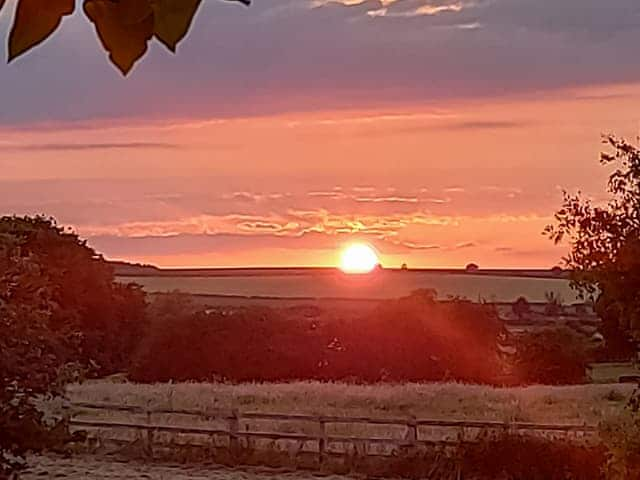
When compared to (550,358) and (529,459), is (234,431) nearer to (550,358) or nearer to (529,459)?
(529,459)

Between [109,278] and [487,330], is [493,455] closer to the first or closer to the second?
[487,330]

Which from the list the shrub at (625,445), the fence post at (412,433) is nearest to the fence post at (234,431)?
the fence post at (412,433)

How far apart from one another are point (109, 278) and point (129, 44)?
33.8m

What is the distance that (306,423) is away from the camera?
753 inches

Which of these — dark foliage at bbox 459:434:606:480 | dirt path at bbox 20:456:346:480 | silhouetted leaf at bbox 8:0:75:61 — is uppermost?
silhouetted leaf at bbox 8:0:75:61

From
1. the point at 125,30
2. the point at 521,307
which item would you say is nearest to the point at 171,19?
the point at 125,30

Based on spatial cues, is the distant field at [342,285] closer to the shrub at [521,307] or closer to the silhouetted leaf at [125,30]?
the shrub at [521,307]

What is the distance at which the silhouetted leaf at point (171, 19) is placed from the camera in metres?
0.79

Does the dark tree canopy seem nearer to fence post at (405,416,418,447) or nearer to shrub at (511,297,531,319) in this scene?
fence post at (405,416,418,447)

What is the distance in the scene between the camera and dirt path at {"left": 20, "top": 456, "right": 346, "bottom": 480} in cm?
1694

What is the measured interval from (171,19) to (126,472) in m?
17.1

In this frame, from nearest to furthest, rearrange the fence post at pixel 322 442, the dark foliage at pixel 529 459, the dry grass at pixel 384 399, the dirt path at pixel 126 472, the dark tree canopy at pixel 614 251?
the dark tree canopy at pixel 614 251, the dark foliage at pixel 529 459, the dirt path at pixel 126 472, the fence post at pixel 322 442, the dry grass at pixel 384 399

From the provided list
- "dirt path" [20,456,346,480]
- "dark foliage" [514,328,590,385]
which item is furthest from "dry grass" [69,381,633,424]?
"dark foliage" [514,328,590,385]

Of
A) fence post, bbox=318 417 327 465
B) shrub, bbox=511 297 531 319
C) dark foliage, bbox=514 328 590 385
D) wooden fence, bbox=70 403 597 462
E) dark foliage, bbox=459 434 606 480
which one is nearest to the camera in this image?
dark foliage, bbox=459 434 606 480
